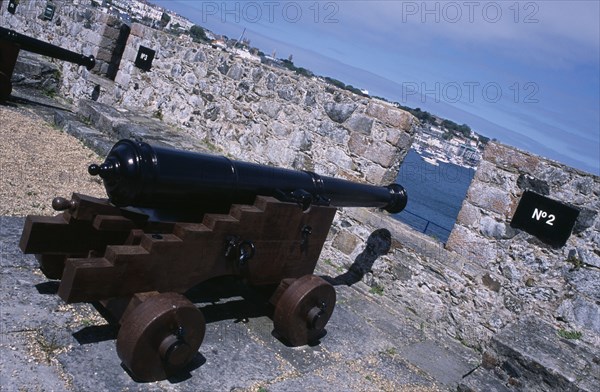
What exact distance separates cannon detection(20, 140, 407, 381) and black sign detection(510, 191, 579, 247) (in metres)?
2.12

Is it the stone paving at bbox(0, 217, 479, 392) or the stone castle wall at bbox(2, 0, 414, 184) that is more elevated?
the stone castle wall at bbox(2, 0, 414, 184)

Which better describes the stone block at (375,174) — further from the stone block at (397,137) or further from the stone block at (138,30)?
the stone block at (138,30)

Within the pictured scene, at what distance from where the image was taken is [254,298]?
4.32 m

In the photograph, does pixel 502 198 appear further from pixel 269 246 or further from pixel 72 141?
pixel 72 141

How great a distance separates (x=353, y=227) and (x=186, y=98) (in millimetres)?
3893

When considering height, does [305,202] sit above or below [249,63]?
below

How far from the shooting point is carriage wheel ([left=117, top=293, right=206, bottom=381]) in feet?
8.93

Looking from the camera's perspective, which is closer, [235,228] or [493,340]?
[235,228]

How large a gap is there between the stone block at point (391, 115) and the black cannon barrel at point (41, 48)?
6082 mm

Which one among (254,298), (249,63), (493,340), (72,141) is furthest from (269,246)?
(72,141)

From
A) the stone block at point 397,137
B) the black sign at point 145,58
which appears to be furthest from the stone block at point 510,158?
the black sign at point 145,58

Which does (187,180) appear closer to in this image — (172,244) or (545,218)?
(172,244)

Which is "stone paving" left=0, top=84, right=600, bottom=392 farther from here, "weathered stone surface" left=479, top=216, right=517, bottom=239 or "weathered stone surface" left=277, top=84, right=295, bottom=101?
"weathered stone surface" left=277, top=84, right=295, bottom=101

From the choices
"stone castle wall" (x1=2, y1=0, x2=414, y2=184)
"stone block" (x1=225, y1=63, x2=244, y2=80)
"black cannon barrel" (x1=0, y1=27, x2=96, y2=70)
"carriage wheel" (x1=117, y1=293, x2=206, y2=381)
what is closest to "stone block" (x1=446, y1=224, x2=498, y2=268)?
"stone castle wall" (x1=2, y1=0, x2=414, y2=184)
